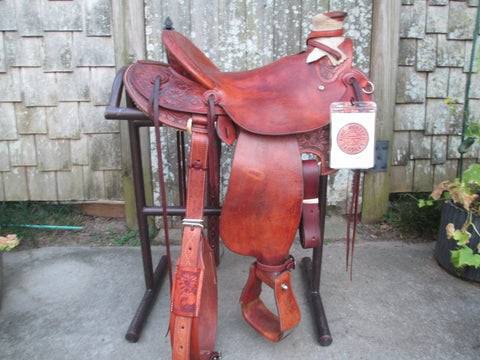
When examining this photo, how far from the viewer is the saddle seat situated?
1.17 meters

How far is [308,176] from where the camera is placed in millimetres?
1253

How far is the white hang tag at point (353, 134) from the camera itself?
1.13 m

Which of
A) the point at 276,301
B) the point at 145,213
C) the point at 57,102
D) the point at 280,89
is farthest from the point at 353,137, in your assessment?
the point at 57,102

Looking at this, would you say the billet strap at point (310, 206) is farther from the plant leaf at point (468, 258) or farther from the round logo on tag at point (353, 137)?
the plant leaf at point (468, 258)

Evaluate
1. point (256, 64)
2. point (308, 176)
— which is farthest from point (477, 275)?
point (256, 64)

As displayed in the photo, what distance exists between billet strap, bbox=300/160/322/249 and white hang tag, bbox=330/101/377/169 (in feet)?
0.43

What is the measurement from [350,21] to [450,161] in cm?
119

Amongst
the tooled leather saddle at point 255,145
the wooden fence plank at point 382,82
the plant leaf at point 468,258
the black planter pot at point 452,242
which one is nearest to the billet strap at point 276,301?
the tooled leather saddle at point 255,145

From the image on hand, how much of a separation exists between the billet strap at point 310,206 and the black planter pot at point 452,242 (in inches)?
37.3

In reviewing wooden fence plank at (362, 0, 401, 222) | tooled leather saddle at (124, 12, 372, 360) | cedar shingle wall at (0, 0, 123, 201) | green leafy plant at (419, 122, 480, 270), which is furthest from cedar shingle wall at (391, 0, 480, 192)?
cedar shingle wall at (0, 0, 123, 201)

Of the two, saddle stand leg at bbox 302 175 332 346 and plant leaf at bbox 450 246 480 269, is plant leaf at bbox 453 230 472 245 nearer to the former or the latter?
plant leaf at bbox 450 246 480 269

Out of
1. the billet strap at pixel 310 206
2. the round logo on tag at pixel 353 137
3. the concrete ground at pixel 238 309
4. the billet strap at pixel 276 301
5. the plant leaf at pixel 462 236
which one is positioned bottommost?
the concrete ground at pixel 238 309

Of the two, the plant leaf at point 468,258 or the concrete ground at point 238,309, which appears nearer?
the concrete ground at point 238,309

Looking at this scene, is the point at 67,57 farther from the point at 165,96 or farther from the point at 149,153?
the point at 165,96
